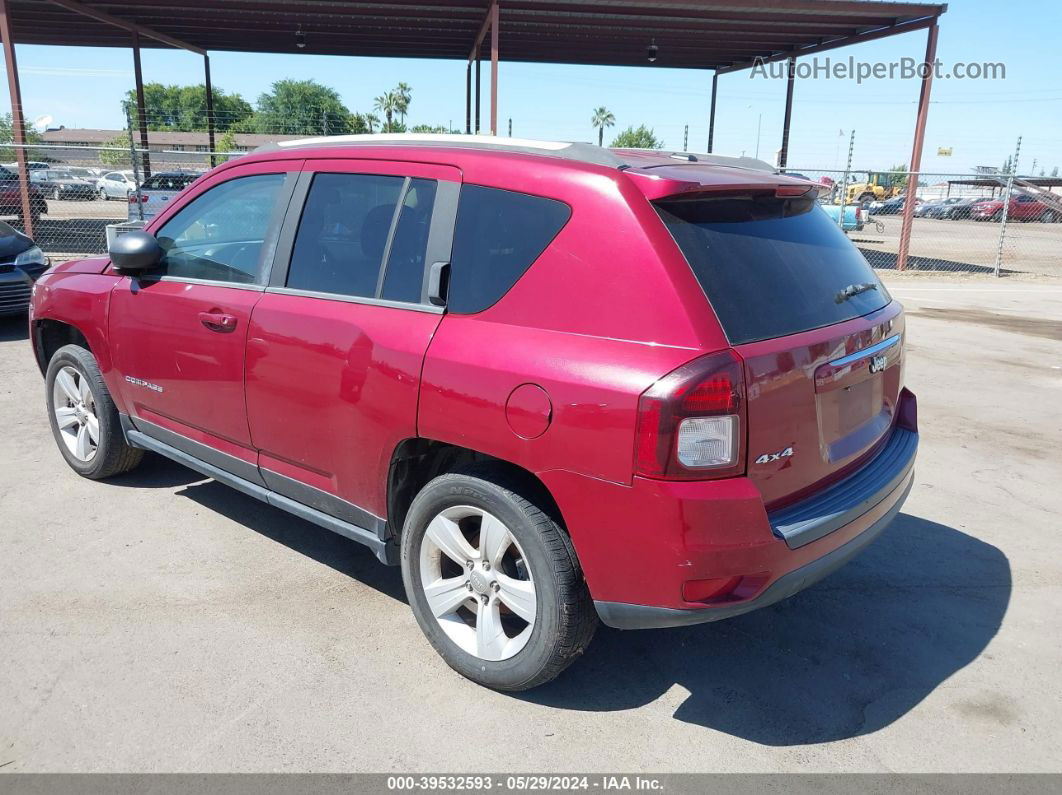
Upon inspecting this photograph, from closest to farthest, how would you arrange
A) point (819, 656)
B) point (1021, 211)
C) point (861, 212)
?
point (819, 656) < point (861, 212) < point (1021, 211)

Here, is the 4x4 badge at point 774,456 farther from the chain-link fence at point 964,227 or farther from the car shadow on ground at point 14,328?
the car shadow on ground at point 14,328

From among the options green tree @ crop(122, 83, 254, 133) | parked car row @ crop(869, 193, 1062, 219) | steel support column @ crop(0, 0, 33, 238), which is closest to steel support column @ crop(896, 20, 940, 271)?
steel support column @ crop(0, 0, 33, 238)

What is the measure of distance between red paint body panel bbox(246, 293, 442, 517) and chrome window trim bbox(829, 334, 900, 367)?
1419 millimetres

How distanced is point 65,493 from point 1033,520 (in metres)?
5.47

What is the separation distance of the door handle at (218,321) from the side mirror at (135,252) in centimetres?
52

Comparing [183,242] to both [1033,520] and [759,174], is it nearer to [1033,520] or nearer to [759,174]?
[759,174]

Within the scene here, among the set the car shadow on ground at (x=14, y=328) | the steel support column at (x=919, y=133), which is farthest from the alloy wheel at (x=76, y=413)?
the steel support column at (x=919, y=133)

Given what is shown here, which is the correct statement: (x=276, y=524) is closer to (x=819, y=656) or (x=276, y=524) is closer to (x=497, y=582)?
(x=497, y=582)

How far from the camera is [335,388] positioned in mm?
3188

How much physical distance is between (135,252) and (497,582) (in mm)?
2458

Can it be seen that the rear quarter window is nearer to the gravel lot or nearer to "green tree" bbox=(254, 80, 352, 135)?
the gravel lot

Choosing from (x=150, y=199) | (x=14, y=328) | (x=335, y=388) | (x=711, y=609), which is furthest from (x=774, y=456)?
(x=150, y=199)

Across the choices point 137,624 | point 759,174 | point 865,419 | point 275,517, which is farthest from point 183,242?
point 865,419

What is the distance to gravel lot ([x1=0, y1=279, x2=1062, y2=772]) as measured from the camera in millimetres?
2666
